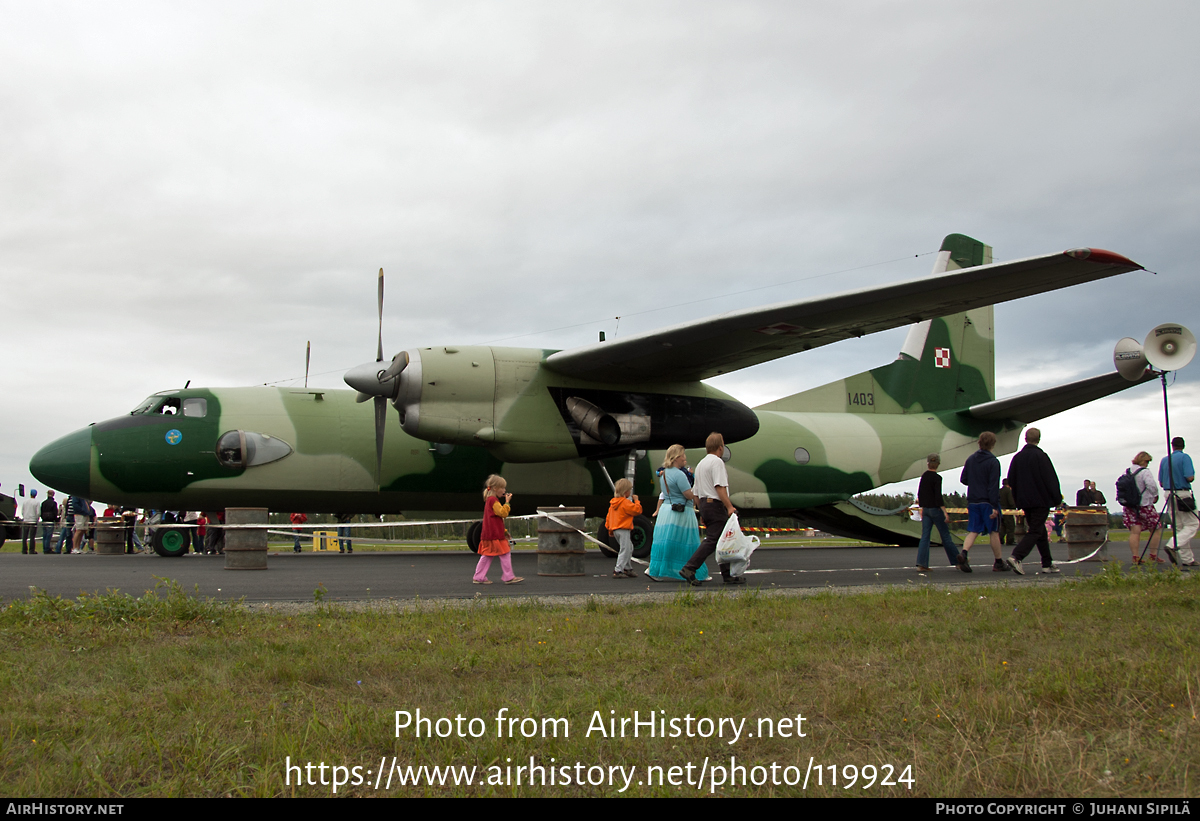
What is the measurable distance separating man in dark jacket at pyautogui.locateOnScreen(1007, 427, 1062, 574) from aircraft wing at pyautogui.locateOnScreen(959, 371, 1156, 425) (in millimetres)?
6341

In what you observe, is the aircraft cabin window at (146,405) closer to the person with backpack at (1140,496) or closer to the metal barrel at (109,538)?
the metal barrel at (109,538)

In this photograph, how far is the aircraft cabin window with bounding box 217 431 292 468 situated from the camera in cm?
1441

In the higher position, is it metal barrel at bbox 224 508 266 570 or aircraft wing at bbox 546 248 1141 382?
aircraft wing at bbox 546 248 1141 382

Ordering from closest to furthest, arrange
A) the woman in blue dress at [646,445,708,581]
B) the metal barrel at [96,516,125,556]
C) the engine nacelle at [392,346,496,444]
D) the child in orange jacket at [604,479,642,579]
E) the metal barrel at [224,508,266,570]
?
1. the woman in blue dress at [646,445,708,581]
2. the child in orange jacket at [604,479,642,579]
3. the metal barrel at [224,508,266,570]
4. the engine nacelle at [392,346,496,444]
5. the metal barrel at [96,516,125,556]

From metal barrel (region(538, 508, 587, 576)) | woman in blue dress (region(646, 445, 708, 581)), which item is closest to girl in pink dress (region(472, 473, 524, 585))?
metal barrel (region(538, 508, 587, 576))

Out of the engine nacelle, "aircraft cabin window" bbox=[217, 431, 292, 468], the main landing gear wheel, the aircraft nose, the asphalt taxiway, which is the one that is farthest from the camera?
the main landing gear wheel

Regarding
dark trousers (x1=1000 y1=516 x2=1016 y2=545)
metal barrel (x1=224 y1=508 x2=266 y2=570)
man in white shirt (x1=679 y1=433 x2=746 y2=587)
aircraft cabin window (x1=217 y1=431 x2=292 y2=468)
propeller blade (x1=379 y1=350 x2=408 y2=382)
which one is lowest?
dark trousers (x1=1000 y1=516 x2=1016 y2=545)

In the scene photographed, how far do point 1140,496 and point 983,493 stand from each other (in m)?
2.83

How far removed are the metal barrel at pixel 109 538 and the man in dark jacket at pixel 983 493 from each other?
15014 mm

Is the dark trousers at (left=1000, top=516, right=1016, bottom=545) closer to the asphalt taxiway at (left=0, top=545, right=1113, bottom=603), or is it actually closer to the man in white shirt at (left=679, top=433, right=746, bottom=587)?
the asphalt taxiway at (left=0, top=545, right=1113, bottom=603)

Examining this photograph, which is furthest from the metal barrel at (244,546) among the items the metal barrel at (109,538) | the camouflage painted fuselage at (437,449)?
the metal barrel at (109,538)

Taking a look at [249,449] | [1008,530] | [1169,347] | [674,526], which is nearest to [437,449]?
[249,449]

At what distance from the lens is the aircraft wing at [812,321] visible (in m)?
10.8
